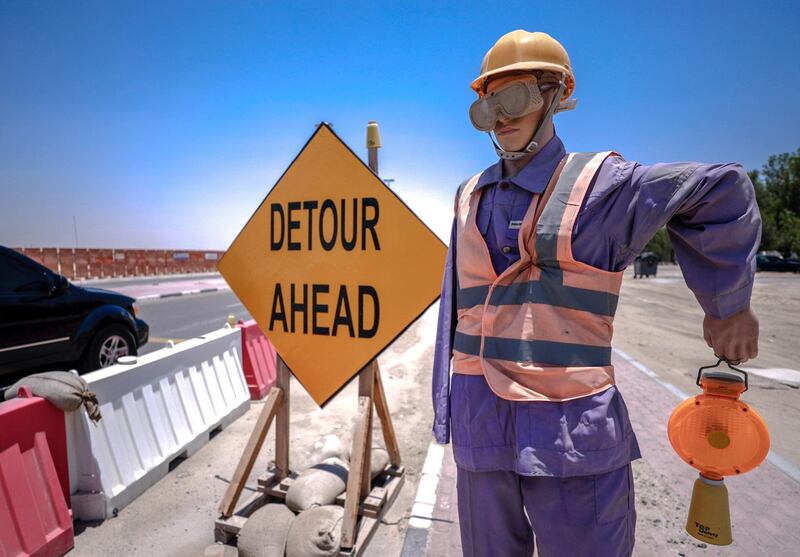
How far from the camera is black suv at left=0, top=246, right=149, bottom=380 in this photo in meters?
5.14

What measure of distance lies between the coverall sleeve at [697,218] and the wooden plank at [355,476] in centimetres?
208

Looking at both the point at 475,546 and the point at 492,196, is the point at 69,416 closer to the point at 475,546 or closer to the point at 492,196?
the point at 475,546

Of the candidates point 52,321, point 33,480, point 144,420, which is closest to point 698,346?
point 144,420

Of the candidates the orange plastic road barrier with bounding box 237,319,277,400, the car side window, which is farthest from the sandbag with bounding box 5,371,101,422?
the car side window

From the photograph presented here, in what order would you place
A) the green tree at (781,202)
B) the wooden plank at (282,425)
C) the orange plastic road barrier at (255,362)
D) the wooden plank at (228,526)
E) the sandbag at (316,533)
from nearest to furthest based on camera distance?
1. the sandbag at (316,533)
2. the wooden plank at (228,526)
3. the wooden plank at (282,425)
4. the orange plastic road barrier at (255,362)
5. the green tree at (781,202)

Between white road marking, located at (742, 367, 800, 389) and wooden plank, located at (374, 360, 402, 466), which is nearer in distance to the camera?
wooden plank, located at (374, 360, 402, 466)

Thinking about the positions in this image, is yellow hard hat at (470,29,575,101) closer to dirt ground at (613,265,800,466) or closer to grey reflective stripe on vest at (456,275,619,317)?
grey reflective stripe on vest at (456,275,619,317)

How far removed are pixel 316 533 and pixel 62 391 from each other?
1842mm

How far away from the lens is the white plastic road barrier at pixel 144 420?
10.1 feet

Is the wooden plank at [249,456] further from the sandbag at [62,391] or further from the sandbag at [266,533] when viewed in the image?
the sandbag at [62,391]

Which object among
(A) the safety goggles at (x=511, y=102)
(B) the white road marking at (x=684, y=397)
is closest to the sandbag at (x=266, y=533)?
(A) the safety goggles at (x=511, y=102)

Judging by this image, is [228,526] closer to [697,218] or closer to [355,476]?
[355,476]

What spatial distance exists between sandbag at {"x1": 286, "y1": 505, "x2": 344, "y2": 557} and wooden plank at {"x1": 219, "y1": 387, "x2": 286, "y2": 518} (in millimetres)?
472

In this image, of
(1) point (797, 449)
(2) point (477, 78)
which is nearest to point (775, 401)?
(1) point (797, 449)
